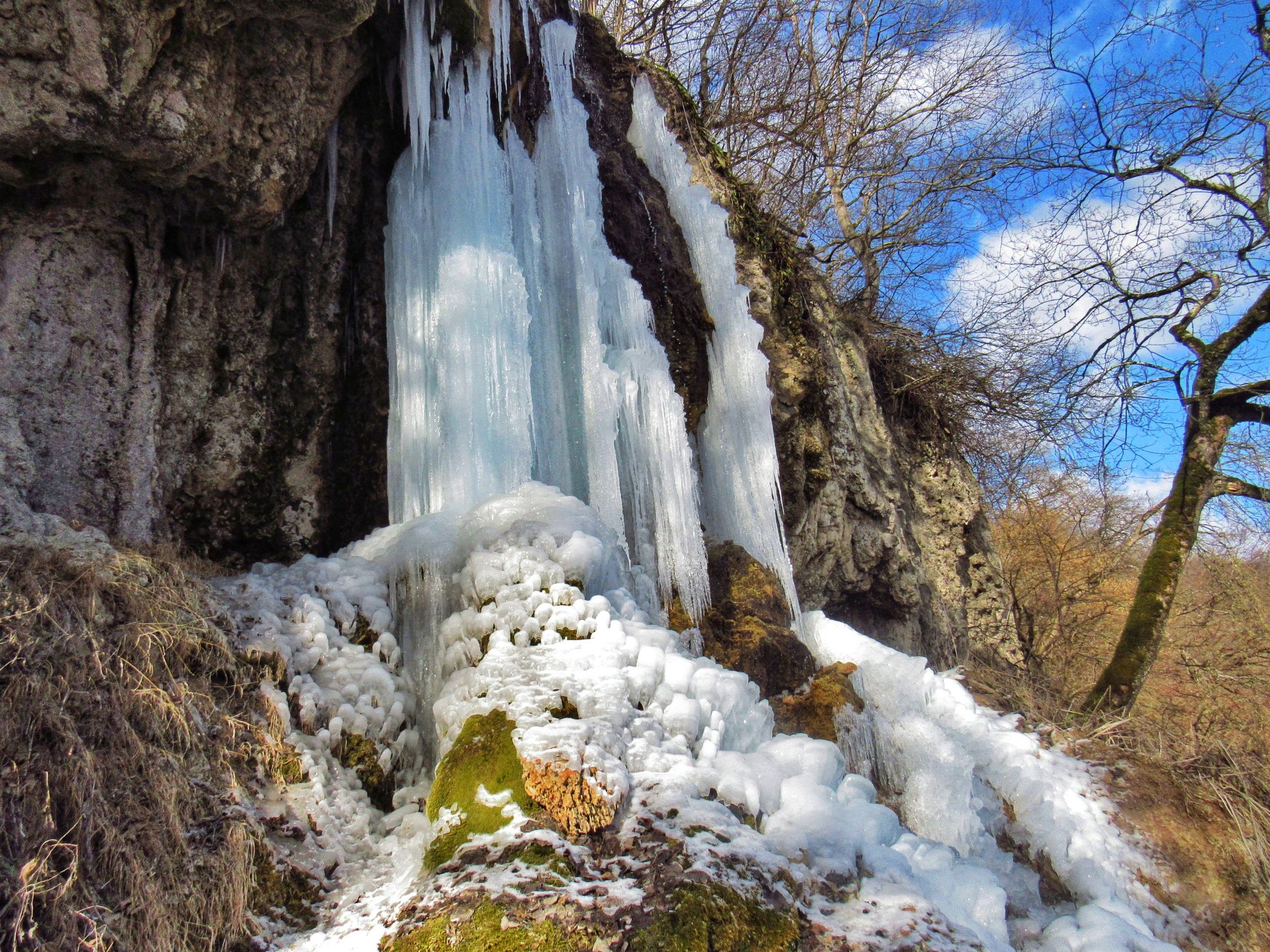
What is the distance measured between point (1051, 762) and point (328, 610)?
4.58 m

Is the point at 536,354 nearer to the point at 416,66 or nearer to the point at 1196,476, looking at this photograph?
the point at 416,66

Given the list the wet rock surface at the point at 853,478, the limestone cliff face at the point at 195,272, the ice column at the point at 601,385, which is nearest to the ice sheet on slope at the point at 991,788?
the ice column at the point at 601,385

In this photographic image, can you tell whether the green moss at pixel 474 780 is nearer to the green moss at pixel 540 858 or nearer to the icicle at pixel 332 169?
the green moss at pixel 540 858

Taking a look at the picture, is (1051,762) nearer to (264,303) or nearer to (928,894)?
(928,894)

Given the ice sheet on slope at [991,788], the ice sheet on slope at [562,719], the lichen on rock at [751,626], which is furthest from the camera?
the lichen on rock at [751,626]

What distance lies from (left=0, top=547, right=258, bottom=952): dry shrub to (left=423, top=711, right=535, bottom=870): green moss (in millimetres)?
602

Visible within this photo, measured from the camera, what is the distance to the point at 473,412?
178 inches

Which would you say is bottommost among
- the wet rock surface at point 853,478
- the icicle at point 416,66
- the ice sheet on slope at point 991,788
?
the ice sheet on slope at point 991,788

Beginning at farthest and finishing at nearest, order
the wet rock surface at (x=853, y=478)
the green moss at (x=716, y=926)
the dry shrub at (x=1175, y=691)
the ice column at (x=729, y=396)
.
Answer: the wet rock surface at (x=853, y=478), the ice column at (x=729, y=396), the dry shrub at (x=1175, y=691), the green moss at (x=716, y=926)

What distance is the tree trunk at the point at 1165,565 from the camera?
263 inches

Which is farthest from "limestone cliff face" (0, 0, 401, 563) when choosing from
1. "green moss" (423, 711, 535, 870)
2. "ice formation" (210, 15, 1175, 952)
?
"green moss" (423, 711, 535, 870)

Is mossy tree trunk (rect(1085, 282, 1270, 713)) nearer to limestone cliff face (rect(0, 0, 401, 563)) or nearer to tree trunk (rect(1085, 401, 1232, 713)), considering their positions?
tree trunk (rect(1085, 401, 1232, 713))

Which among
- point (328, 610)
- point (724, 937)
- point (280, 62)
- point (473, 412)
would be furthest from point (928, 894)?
point (280, 62)

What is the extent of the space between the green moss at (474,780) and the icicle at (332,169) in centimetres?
356
